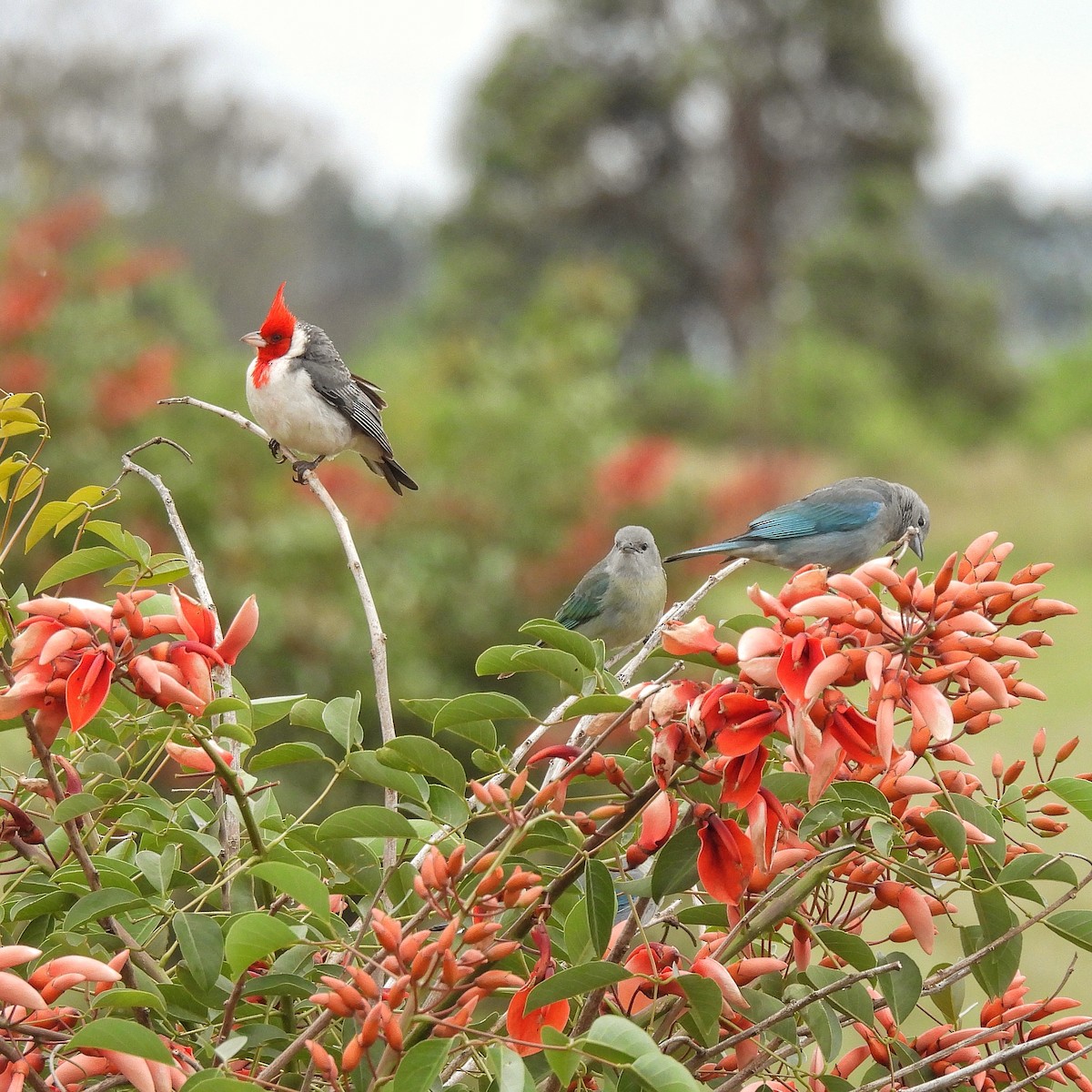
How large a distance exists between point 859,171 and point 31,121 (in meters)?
16.3

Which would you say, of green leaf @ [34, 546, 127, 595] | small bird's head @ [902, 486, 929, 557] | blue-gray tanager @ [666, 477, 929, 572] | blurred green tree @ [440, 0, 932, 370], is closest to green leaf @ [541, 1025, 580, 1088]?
green leaf @ [34, 546, 127, 595]

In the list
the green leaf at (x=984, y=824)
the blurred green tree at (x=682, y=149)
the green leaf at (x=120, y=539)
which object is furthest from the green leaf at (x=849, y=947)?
the blurred green tree at (x=682, y=149)

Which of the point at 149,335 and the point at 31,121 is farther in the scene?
the point at 31,121

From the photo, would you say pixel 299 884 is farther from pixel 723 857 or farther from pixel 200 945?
pixel 723 857

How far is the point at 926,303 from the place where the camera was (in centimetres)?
2078

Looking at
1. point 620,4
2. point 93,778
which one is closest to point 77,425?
point 93,778

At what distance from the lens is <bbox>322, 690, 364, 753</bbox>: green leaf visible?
4.16 ft

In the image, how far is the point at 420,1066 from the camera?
0.96 m

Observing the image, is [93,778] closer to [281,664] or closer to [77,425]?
[281,664]

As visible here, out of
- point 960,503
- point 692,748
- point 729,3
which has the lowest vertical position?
point 692,748

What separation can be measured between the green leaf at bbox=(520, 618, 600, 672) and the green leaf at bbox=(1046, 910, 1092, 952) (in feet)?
1.55

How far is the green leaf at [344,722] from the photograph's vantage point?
4.16 feet

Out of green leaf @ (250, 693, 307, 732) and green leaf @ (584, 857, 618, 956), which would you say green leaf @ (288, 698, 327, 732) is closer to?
green leaf @ (250, 693, 307, 732)

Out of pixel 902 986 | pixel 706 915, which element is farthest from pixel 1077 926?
pixel 706 915
